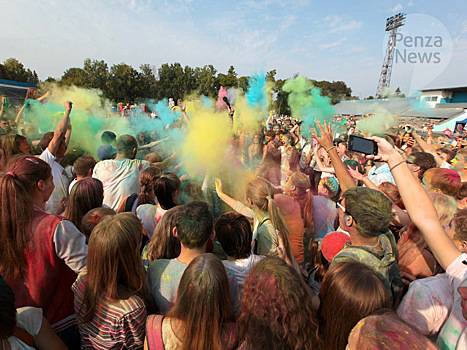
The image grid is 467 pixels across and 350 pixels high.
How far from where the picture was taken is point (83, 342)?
1679 millimetres

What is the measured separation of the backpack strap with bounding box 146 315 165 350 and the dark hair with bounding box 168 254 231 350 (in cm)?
9

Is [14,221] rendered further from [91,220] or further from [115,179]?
[115,179]

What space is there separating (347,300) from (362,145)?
52.7 inches

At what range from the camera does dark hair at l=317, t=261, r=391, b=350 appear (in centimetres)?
132

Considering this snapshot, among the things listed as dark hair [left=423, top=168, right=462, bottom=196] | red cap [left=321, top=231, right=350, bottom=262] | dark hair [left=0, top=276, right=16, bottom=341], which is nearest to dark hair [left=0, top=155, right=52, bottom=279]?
dark hair [left=0, top=276, right=16, bottom=341]

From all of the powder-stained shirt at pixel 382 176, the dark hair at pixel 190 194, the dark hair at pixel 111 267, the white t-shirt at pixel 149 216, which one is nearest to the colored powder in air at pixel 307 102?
the powder-stained shirt at pixel 382 176

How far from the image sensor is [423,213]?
5.12 feet

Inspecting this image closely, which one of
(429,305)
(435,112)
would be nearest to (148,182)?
(429,305)

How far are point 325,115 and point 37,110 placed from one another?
41.3 ft

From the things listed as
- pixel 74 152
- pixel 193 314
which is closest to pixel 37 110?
pixel 74 152

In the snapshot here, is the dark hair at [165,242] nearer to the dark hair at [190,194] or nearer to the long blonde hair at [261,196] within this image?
the long blonde hair at [261,196]

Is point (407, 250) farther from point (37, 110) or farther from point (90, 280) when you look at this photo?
point (37, 110)

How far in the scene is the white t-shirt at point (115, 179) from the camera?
3.48m

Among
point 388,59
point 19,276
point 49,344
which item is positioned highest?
point 388,59
